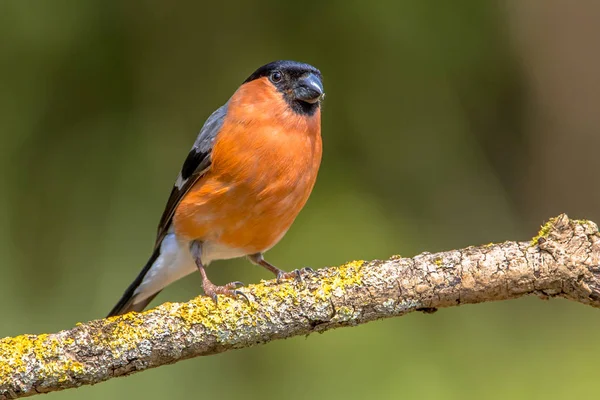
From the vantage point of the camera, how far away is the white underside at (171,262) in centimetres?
411

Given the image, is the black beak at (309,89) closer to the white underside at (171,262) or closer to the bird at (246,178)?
the bird at (246,178)

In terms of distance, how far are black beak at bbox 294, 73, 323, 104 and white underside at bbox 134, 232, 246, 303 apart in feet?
2.96

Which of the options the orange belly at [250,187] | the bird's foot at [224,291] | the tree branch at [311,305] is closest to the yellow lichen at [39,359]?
the tree branch at [311,305]

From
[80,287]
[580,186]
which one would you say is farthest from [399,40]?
[80,287]

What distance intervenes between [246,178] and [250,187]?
5 centimetres

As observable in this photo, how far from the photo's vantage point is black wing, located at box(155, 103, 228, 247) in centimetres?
399

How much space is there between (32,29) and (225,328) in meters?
3.14

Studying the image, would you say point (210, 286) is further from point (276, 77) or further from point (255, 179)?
point (276, 77)

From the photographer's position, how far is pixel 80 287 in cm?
473

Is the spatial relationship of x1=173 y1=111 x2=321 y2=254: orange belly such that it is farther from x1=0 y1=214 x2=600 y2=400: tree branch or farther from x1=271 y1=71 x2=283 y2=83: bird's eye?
x1=0 y1=214 x2=600 y2=400: tree branch

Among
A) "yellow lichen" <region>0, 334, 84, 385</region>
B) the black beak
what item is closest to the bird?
the black beak

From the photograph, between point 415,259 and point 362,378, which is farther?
point 362,378

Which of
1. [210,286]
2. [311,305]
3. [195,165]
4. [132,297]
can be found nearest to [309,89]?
[195,165]

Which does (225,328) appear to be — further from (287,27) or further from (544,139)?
(544,139)
